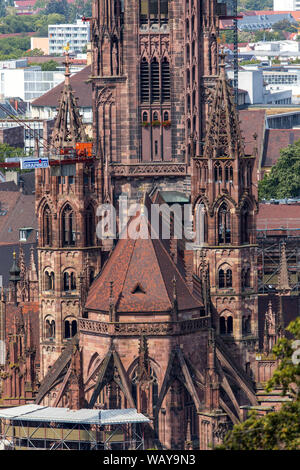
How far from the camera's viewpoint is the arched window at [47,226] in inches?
7692

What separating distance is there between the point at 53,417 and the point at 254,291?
27.1m

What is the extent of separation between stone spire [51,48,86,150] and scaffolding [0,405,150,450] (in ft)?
87.9

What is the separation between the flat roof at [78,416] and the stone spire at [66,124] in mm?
25666

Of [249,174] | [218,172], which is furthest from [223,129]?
[249,174]

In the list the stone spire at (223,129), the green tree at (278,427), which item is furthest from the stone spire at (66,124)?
the green tree at (278,427)

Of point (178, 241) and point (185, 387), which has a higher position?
point (178, 241)

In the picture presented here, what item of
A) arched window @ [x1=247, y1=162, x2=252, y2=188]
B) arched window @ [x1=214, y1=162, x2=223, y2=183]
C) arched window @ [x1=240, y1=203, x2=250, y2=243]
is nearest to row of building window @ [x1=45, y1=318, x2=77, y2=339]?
arched window @ [x1=240, y1=203, x2=250, y2=243]

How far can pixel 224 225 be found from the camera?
19450 cm

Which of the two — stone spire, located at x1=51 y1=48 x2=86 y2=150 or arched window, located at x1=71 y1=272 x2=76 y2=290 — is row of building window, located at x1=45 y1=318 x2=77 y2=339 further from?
stone spire, located at x1=51 y1=48 x2=86 y2=150

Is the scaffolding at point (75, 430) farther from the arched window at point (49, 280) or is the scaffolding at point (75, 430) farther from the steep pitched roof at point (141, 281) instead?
the arched window at point (49, 280)

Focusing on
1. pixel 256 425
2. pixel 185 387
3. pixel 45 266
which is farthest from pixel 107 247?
pixel 256 425
